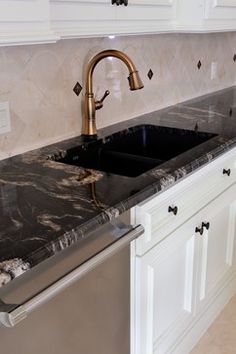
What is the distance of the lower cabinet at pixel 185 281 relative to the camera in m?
1.47

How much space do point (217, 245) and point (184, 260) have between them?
333 millimetres

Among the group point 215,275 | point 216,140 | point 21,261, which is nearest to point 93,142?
point 216,140

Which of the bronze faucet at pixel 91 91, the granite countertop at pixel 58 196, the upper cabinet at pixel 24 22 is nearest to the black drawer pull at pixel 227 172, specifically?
the granite countertop at pixel 58 196

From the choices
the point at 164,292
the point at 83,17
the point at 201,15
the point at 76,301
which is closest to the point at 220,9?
the point at 201,15

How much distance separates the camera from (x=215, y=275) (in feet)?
6.65

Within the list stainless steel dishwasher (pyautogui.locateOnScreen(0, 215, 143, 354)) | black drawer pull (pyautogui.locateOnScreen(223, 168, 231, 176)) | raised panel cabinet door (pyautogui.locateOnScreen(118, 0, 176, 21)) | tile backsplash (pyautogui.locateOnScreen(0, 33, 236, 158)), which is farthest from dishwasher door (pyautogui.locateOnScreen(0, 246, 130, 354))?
raised panel cabinet door (pyautogui.locateOnScreen(118, 0, 176, 21))

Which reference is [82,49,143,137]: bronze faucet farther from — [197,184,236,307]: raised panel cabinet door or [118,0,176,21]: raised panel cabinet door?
[197,184,236,307]: raised panel cabinet door

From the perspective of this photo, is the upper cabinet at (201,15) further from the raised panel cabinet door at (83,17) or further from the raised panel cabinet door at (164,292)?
the raised panel cabinet door at (164,292)

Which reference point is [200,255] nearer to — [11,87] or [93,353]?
[93,353]

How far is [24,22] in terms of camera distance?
1184mm

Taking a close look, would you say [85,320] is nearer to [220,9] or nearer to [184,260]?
[184,260]

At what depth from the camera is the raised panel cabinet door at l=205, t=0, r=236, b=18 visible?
207cm

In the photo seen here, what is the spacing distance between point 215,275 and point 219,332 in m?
0.28

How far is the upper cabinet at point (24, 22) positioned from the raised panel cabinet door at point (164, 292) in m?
0.71
